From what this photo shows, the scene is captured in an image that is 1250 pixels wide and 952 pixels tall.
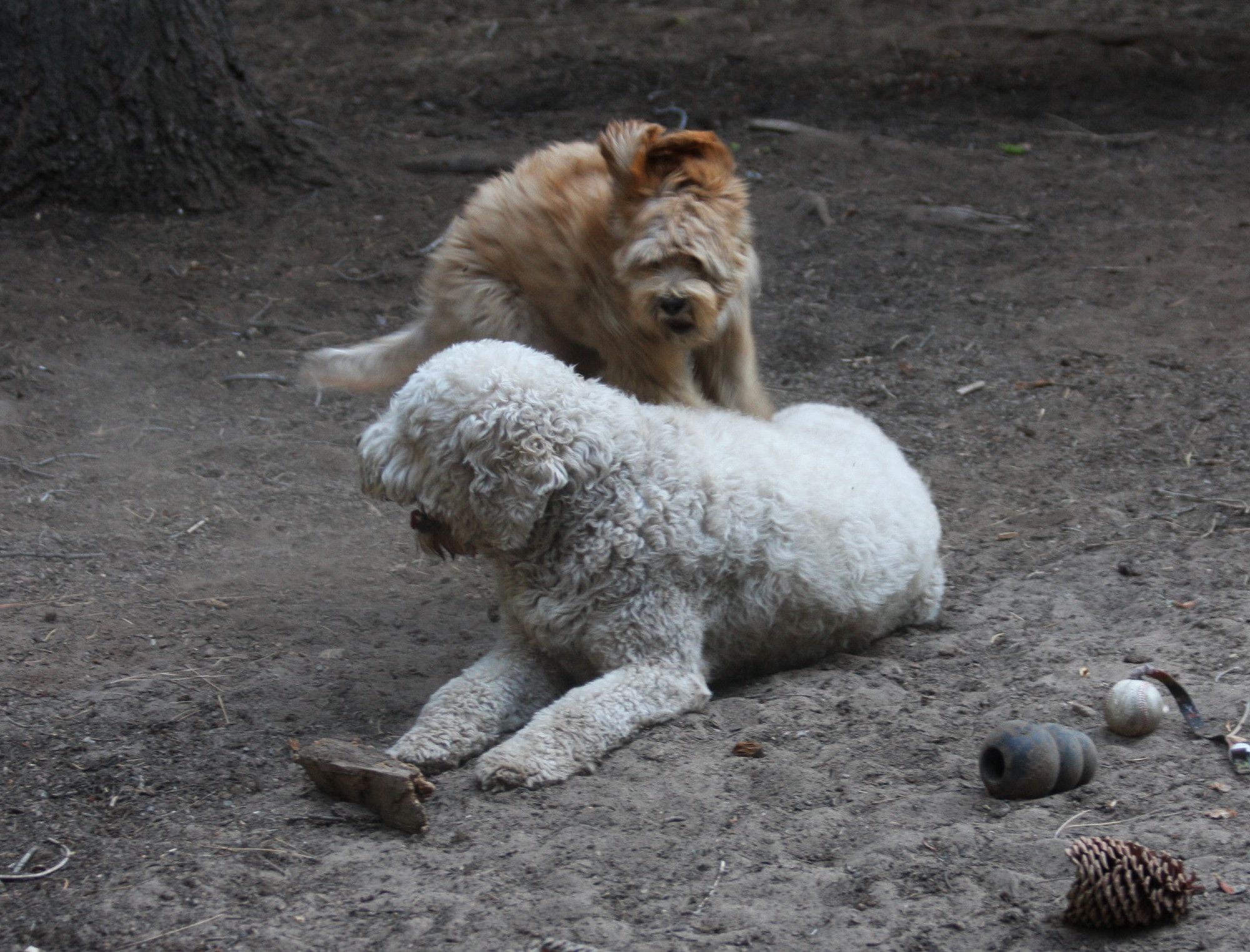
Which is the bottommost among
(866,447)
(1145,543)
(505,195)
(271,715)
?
(271,715)

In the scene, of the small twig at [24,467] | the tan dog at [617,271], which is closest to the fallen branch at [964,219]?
the tan dog at [617,271]

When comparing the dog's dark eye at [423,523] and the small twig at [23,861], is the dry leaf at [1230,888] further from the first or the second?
the small twig at [23,861]

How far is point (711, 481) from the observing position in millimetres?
4285

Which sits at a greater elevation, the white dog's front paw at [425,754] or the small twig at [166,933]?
the small twig at [166,933]

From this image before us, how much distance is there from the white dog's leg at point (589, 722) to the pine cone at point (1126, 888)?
1.51m

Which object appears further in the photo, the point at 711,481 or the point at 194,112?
the point at 194,112

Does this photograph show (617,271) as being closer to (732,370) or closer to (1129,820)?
(732,370)

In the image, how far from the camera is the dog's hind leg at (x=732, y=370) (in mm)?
5477

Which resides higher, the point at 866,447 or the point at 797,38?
the point at 797,38

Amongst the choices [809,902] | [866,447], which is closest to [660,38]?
[866,447]

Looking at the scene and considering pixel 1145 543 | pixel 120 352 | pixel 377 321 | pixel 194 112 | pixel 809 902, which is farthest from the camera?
pixel 194 112

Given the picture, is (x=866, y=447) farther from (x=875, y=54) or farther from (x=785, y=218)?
(x=875, y=54)

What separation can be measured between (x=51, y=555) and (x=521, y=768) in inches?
114

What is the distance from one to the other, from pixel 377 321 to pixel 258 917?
224 inches
